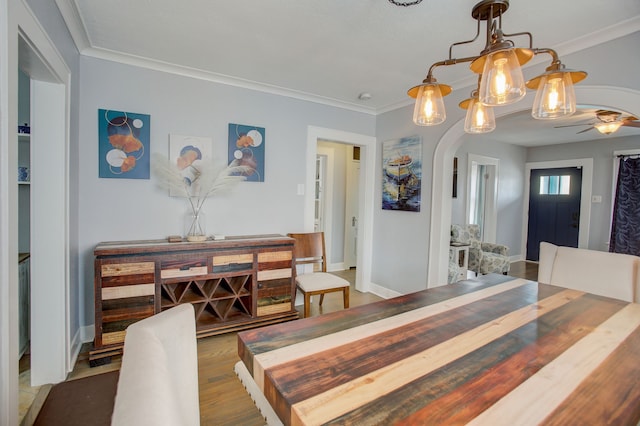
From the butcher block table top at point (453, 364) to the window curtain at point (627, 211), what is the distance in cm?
457

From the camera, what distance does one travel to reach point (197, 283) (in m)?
2.54

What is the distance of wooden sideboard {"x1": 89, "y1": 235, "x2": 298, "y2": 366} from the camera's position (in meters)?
2.16

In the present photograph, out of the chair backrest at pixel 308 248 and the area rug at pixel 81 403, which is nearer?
the area rug at pixel 81 403

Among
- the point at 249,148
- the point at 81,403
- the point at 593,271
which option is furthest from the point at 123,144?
the point at 593,271

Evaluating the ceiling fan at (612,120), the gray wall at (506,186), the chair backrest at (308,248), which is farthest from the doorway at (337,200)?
the ceiling fan at (612,120)

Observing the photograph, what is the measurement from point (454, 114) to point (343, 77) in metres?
1.15

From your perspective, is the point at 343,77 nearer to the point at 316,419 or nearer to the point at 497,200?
the point at 316,419

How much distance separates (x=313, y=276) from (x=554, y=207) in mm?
5545

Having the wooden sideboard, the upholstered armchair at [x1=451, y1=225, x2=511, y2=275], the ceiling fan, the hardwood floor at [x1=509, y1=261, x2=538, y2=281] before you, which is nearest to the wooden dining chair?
the wooden sideboard

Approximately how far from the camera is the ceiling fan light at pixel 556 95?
3.94 ft

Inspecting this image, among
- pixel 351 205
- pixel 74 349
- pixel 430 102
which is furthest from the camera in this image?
pixel 351 205

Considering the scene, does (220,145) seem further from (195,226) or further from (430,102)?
(430,102)

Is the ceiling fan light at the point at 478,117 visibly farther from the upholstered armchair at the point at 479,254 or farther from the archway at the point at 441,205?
the upholstered armchair at the point at 479,254

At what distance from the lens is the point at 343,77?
281 centimetres
